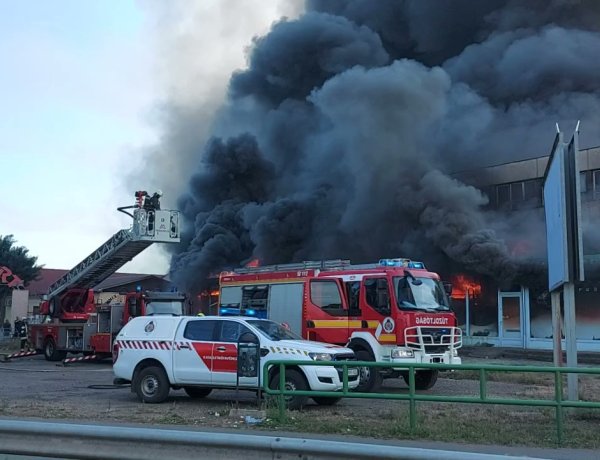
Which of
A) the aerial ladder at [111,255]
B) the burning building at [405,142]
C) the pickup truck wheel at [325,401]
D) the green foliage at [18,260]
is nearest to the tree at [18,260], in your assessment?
the green foliage at [18,260]

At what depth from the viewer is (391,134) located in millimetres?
34031

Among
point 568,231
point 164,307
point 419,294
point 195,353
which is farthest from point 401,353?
point 164,307

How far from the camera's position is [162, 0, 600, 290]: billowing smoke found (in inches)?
1245

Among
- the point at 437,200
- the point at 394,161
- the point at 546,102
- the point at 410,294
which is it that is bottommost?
the point at 410,294

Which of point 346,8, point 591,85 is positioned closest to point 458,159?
point 591,85

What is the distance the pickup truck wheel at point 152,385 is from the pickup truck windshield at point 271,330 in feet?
5.62

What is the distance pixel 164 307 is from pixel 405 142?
17.0 m

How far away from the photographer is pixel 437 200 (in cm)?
3062

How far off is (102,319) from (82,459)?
58.7 feet

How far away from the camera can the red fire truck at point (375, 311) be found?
44.4 feet

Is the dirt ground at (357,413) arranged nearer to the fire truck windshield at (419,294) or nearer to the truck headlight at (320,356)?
the truck headlight at (320,356)

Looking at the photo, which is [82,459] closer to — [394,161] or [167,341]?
[167,341]

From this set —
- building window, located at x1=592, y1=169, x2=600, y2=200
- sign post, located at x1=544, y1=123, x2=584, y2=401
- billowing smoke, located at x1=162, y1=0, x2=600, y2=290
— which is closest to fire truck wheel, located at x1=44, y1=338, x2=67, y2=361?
billowing smoke, located at x1=162, y1=0, x2=600, y2=290

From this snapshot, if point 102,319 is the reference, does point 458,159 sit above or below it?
above
